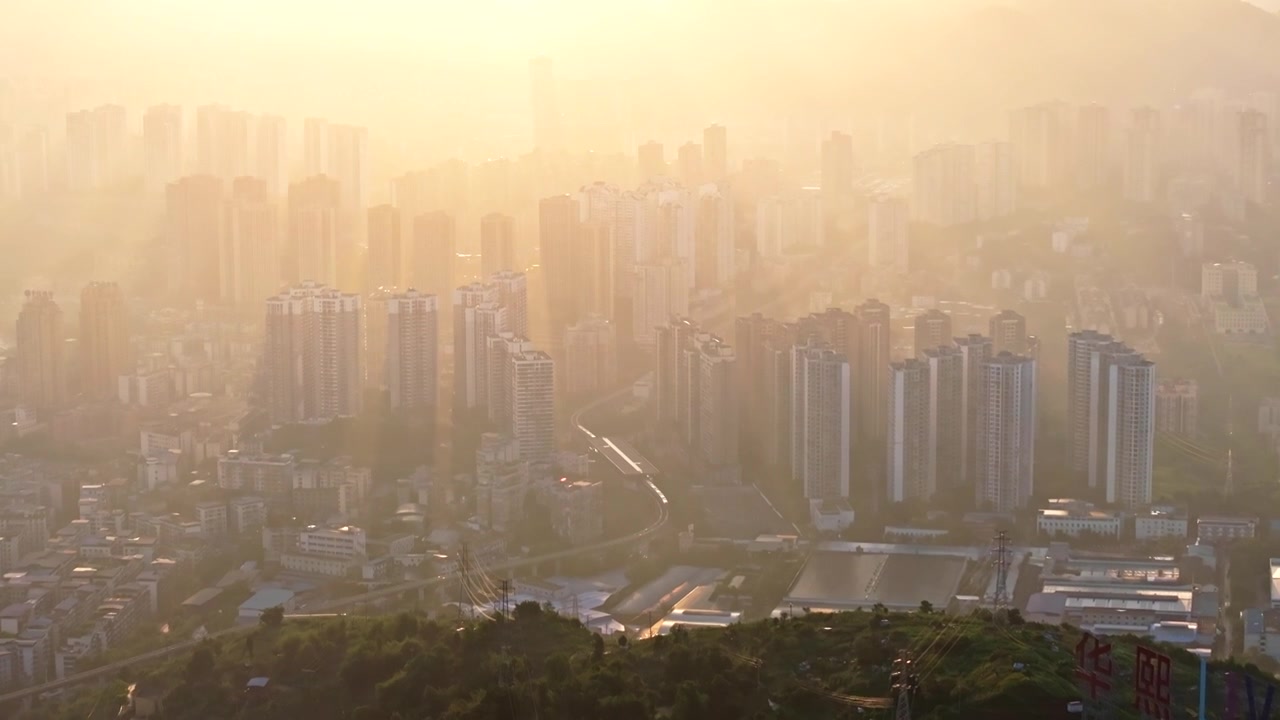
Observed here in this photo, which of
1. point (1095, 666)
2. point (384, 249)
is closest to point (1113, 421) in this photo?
point (1095, 666)

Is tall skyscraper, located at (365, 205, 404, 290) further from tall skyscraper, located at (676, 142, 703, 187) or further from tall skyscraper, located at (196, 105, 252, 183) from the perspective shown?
tall skyscraper, located at (676, 142, 703, 187)

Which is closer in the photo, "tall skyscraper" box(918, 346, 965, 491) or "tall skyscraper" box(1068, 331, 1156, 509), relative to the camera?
"tall skyscraper" box(1068, 331, 1156, 509)

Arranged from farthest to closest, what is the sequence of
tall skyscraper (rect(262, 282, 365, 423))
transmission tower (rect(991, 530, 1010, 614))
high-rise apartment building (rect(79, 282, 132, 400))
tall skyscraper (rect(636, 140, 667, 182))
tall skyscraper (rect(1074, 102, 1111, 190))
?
1. tall skyscraper (rect(636, 140, 667, 182))
2. tall skyscraper (rect(1074, 102, 1111, 190))
3. high-rise apartment building (rect(79, 282, 132, 400))
4. tall skyscraper (rect(262, 282, 365, 423))
5. transmission tower (rect(991, 530, 1010, 614))

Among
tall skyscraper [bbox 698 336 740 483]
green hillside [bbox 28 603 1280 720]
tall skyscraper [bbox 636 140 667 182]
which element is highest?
tall skyscraper [bbox 636 140 667 182]

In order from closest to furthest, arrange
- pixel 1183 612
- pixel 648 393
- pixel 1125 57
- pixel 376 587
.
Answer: pixel 1183 612
pixel 376 587
pixel 648 393
pixel 1125 57

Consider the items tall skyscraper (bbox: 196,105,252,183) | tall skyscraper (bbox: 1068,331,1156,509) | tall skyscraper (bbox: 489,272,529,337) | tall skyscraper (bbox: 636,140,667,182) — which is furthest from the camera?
tall skyscraper (bbox: 636,140,667,182)

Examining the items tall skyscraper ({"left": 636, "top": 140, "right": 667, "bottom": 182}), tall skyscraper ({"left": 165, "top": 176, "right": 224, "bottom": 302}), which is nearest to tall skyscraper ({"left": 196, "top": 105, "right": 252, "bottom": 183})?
tall skyscraper ({"left": 165, "top": 176, "right": 224, "bottom": 302})

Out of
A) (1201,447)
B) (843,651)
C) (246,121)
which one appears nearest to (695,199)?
(246,121)

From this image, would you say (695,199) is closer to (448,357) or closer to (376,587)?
(448,357)
